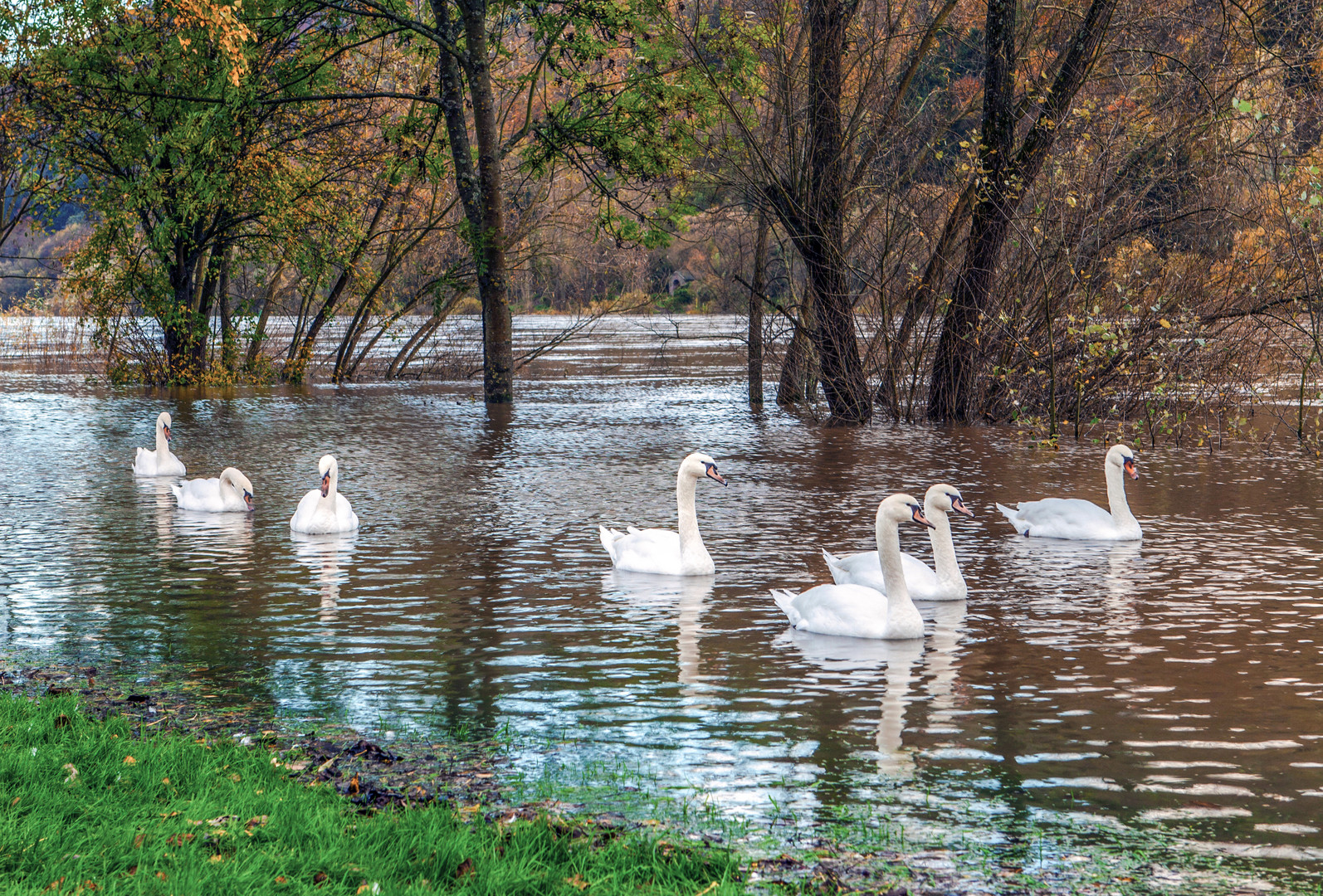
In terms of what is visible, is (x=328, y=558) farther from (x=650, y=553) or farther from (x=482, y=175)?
(x=482, y=175)

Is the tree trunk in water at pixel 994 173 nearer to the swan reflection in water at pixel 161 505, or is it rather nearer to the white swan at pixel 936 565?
the white swan at pixel 936 565

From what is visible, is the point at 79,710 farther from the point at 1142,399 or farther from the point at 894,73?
the point at 894,73

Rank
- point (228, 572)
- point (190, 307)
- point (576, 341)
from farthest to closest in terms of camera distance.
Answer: point (576, 341) → point (190, 307) → point (228, 572)

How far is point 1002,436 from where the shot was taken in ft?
69.1

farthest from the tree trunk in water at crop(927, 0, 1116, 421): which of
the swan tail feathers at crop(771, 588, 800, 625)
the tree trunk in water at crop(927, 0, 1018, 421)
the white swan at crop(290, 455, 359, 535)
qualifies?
the swan tail feathers at crop(771, 588, 800, 625)

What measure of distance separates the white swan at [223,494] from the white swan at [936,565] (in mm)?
7121

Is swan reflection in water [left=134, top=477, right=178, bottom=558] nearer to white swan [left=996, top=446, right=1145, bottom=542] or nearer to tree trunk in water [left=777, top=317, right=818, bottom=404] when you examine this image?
white swan [left=996, top=446, right=1145, bottom=542]

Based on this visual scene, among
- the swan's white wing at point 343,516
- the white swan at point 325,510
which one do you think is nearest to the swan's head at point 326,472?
the white swan at point 325,510

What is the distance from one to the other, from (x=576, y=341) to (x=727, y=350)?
1150 cm

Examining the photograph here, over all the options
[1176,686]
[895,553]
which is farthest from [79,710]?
[1176,686]

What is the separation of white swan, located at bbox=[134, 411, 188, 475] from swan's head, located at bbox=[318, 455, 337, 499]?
483 cm

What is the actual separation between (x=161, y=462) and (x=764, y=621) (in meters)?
10.7

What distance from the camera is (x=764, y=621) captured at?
31.6 feet

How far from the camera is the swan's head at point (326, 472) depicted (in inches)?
506
